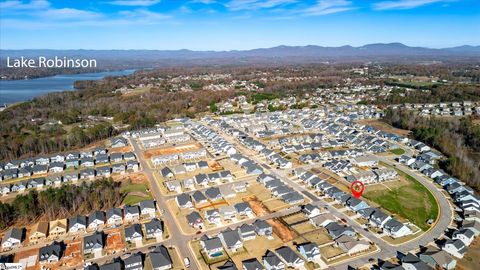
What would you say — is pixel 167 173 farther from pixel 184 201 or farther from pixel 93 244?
pixel 93 244

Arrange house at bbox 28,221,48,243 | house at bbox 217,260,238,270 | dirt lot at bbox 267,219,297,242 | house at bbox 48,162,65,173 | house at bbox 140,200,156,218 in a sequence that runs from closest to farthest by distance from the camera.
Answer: house at bbox 217,260,238,270 → dirt lot at bbox 267,219,297,242 → house at bbox 28,221,48,243 → house at bbox 140,200,156,218 → house at bbox 48,162,65,173

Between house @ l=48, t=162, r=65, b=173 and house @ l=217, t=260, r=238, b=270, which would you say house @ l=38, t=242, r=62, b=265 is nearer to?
house @ l=217, t=260, r=238, b=270

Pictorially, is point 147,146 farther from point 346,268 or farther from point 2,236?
point 346,268

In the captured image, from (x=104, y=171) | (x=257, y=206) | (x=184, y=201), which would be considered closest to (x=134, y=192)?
(x=184, y=201)

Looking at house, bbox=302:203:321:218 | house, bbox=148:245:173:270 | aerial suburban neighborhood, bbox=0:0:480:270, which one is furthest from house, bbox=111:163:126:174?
house, bbox=302:203:321:218

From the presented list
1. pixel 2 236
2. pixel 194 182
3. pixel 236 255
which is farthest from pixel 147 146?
pixel 236 255

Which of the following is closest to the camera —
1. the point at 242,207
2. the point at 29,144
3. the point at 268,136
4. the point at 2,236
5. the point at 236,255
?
the point at 236,255

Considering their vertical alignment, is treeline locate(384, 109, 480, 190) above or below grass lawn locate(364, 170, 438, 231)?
above
